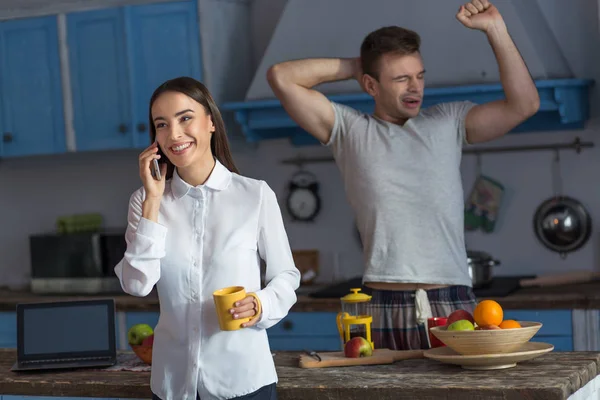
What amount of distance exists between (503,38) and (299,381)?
119cm

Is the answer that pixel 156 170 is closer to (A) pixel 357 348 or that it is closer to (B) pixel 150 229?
(B) pixel 150 229

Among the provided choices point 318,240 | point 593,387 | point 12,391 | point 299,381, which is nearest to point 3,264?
point 318,240

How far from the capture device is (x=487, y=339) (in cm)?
237

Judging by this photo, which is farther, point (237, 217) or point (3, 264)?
point (3, 264)

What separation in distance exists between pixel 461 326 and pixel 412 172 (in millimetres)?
633

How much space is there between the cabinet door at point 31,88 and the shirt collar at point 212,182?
3.02m

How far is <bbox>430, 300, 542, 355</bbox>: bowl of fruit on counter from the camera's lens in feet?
7.79

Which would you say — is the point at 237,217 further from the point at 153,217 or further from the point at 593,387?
the point at 593,387

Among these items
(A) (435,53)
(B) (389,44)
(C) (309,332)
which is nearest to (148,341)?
(B) (389,44)

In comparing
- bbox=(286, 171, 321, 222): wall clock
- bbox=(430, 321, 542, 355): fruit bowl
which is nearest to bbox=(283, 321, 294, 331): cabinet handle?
bbox=(286, 171, 321, 222): wall clock

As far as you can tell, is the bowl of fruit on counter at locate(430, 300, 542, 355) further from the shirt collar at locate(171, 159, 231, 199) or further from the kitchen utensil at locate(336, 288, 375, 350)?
the shirt collar at locate(171, 159, 231, 199)

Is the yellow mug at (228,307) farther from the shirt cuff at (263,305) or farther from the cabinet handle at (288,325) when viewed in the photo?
the cabinet handle at (288,325)

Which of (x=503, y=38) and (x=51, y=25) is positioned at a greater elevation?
(x=51, y=25)

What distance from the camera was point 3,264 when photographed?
226 inches
